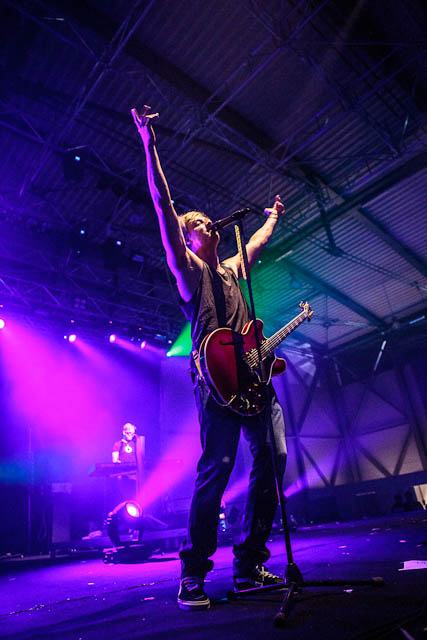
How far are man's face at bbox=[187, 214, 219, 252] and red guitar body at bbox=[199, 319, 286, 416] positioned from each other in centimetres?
77

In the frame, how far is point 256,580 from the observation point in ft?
7.23

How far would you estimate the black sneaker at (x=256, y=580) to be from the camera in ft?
7.15

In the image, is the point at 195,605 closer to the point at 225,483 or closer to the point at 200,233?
the point at 225,483

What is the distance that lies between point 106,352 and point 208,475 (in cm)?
1209

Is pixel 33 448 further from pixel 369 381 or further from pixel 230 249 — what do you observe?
pixel 369 381

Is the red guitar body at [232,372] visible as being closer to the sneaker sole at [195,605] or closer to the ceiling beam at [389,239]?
the sneaker sole at [195,605]

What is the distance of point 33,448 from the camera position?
11180 mm

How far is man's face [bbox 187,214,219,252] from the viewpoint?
2.85 m

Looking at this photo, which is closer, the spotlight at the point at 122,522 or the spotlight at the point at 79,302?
the spotlight at the point at 122,522

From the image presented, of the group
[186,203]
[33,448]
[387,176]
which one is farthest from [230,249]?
[33,448]

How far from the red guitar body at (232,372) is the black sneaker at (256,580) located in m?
0.84

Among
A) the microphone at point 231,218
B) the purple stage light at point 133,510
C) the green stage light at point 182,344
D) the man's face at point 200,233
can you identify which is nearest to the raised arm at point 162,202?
the microphone at point 231,218

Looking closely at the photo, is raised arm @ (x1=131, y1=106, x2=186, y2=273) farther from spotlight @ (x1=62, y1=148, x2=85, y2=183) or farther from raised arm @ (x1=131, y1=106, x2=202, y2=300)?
spotlight @ (x1=62, y1=148, x2=85, y2=183)

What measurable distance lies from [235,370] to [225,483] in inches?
24.0
